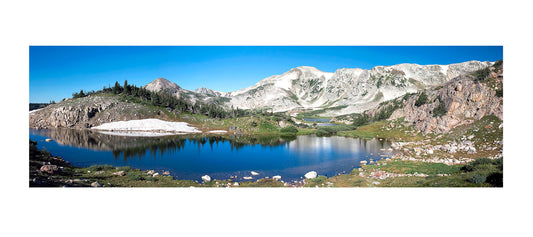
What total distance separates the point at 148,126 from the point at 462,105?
5544 cm

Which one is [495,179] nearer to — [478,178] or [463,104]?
[478,178]

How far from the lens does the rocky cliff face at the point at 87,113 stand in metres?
51.5

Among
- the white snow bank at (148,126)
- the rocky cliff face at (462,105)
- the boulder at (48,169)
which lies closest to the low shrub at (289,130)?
the white snow bank at (148,126)

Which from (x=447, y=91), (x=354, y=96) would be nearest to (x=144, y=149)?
(x=447, y=91)

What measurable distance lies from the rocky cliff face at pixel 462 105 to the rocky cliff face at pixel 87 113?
5605 centimetres

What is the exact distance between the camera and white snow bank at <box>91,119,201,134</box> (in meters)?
48.6

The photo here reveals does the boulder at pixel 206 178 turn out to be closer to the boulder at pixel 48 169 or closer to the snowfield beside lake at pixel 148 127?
→ the boulder at pixel 48 169

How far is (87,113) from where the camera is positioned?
175 ft

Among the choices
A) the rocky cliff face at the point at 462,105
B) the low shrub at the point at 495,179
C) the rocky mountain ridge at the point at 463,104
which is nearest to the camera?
the low shrub at the point at 495,179

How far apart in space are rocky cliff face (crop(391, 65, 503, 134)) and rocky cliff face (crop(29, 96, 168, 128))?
56053 millimetres

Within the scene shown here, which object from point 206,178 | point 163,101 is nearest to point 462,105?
point 206,178

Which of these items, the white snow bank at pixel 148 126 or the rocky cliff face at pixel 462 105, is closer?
the rocky cliff face at pixel 462 105

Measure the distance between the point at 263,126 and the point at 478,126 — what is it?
36331 mm

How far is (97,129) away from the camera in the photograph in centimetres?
4956
